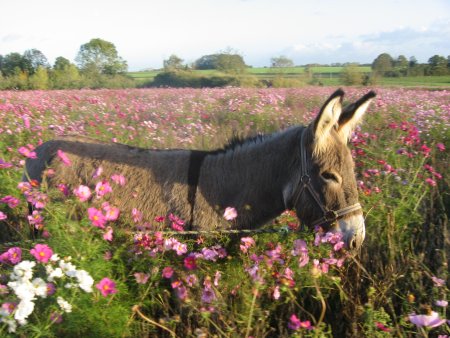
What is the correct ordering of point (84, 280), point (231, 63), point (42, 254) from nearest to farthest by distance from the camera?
point (84, 280), point (42, 254), point (231, 63)

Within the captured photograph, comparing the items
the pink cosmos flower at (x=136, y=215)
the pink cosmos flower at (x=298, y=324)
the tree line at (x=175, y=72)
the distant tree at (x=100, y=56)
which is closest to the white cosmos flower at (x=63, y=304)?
the pink cosmos flower at (x=136, y=215)

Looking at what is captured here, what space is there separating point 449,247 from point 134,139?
4.81 meters

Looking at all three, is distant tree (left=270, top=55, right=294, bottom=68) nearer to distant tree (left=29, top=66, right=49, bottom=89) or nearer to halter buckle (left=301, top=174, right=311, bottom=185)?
distant tree (left=29, top=66, right=49, bottom=89)

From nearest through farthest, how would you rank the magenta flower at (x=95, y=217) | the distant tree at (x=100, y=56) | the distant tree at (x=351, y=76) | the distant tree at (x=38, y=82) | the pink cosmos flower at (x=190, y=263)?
1. the magenta flower at (x=95, y=217)
2. the pink cosmos flower at (x=190, y=263)
3. the distant tree at (x=351, y=76)
4. the distant tree at (x=38, y=82)
5. the distant tree at (x=100, y=56)

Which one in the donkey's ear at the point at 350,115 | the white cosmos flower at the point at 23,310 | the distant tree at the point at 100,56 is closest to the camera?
the white cosmos flower at the point at 23,310

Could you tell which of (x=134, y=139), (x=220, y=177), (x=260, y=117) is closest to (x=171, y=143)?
(x=134, y=139)

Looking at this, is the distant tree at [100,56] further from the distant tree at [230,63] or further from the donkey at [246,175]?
the donkey at [246,175]

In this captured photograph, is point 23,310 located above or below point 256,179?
below

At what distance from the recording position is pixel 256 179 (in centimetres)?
281

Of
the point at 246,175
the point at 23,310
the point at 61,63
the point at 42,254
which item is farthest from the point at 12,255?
the point at 61,63

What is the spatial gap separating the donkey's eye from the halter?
98 millimetres

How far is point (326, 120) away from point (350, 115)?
0.30 m

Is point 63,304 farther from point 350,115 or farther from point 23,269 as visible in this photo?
point 350,115

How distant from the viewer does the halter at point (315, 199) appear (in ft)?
7.98
